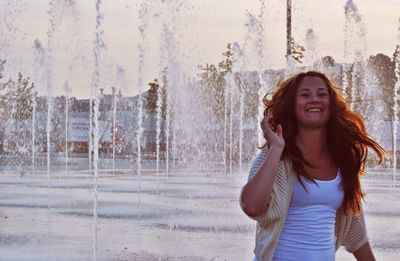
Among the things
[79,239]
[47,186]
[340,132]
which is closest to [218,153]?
[47,186]

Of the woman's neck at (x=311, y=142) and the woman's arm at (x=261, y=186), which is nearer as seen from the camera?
the woman's arm at (x=261, y=186)

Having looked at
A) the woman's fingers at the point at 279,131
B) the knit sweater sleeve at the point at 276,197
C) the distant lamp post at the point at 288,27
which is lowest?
the knit sweater sleeve at the point at 276,197

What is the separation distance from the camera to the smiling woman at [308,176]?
2801 mm

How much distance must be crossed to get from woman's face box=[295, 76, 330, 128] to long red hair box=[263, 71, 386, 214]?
0.08ft

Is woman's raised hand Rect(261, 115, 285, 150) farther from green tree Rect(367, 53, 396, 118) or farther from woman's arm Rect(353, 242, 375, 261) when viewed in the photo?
green tree Rect(367, 53, 396, 118)

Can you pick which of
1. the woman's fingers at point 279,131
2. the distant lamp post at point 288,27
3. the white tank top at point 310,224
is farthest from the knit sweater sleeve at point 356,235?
the distant lamp post at point 288,27

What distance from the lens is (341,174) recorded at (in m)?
2.98

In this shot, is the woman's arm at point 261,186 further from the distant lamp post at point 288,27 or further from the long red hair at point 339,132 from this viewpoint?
the distant lamp post at point 288,27

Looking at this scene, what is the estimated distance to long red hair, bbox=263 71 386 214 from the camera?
117 inches

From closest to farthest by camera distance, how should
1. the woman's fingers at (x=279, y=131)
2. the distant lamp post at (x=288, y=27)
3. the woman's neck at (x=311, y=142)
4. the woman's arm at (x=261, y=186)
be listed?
1. the woman's arm at (x=261, y=186)
2. the woman's fingers at (x=279, y=131)
3. the woman's neck at (x=311, y=142)
4. the distant lamp post at (x=288, y=27)

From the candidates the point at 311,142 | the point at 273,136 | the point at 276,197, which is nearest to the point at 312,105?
the point at 311,142

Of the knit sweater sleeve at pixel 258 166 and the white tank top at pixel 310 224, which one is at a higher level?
the knit sweater sleeve at pixel 258 166

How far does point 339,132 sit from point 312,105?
0.13 metres

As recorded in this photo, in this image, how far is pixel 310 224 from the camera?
9.35ft
